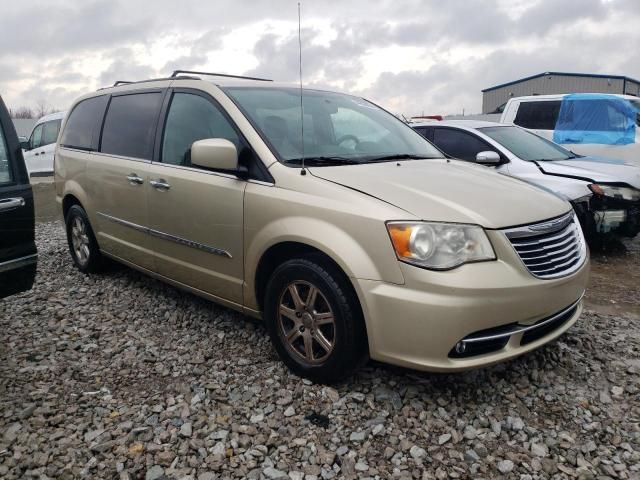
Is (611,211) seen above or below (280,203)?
below

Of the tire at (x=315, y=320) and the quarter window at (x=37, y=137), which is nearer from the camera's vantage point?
the tire at (x=315, y=320)

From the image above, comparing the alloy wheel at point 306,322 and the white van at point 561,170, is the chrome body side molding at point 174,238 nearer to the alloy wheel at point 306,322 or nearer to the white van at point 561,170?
the alloy wheel at point 306,322

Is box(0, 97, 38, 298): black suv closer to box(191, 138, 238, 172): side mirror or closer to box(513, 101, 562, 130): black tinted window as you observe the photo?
box(191, 138, 238, 172): side mirror

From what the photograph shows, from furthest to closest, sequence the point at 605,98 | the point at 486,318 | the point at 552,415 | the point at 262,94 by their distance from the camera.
A: the point at 605,98 < the point at 262,94 < the point at 552,415 < the point at 486,318

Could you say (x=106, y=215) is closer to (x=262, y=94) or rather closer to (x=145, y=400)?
(x=262, y=94)

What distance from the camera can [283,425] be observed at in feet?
8.97

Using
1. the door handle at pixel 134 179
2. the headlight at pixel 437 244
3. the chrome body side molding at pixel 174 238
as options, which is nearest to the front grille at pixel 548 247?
the headlight at pixel 437 244

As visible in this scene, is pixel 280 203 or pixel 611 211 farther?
pixel 611 211

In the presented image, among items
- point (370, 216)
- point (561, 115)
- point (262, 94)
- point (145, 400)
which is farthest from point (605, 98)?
point (145, 400)

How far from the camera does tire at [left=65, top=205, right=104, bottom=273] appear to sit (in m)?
5.09

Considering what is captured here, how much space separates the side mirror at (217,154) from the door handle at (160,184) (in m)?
0.67

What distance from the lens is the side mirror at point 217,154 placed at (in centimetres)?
315

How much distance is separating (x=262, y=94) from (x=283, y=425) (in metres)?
2.18

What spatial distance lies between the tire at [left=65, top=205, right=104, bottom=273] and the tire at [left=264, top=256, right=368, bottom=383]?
2604 millimetres
